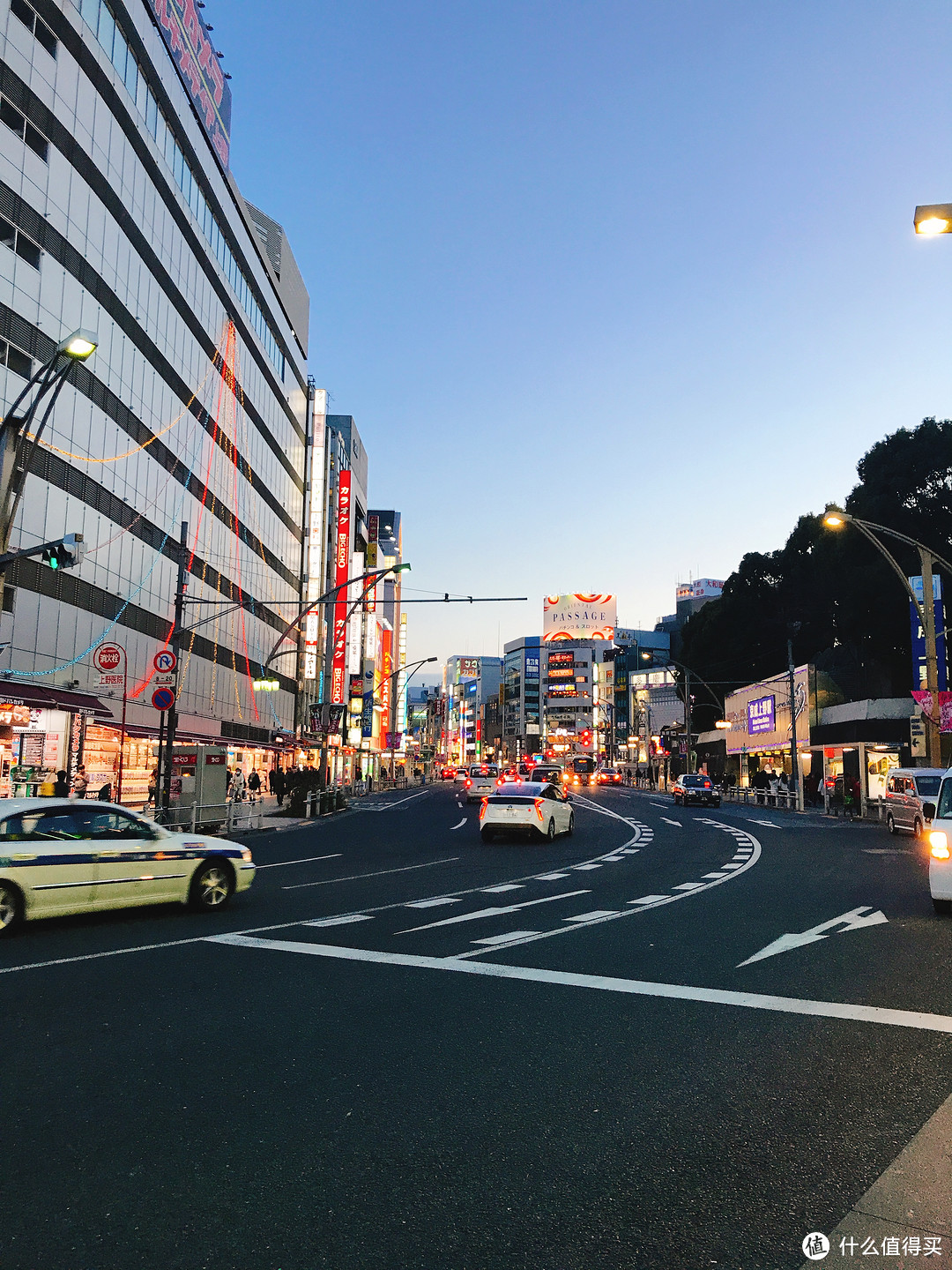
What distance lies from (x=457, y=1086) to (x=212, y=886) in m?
7.64

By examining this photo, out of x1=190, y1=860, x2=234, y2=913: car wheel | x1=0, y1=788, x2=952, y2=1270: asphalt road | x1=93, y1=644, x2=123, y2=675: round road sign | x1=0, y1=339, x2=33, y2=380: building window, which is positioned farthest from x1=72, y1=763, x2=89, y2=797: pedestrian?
x1=0, y1=788, x2=952, y2=1270: asphalt road

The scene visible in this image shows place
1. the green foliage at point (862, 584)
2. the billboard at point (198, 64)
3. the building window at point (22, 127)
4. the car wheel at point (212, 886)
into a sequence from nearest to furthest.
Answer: the car wheel at point (212, 886) < the building window at point (22, 127) < the billboard at point (198, 64) < the green foliage at point (862, 584)

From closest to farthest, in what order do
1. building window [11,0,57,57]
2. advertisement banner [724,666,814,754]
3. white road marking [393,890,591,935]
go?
white road marking [393,890,591,935] → building window [11,0,57,57] → advertisement banner [724,666,814,754]

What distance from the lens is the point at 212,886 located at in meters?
12.1

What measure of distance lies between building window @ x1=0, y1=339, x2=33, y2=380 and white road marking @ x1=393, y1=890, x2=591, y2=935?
25.2m

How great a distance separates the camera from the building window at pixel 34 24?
30.9 metres

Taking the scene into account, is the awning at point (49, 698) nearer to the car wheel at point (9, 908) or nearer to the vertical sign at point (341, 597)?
the car wheel at point (9, 908)

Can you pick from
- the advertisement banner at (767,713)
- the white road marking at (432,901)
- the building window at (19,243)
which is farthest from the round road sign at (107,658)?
the advertisement banner at (767,713)

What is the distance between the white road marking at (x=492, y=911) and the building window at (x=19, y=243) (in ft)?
88.5

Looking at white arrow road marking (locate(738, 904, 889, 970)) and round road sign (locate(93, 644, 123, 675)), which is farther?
round road sign (locate(93, 644, 123, 675))

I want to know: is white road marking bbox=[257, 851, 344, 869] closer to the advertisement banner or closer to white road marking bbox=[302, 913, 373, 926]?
white road marking bbox=[302, 913, 373, 926]

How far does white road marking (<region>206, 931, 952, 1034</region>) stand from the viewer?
22.0 feet

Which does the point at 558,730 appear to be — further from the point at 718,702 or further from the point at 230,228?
the point at 230,228

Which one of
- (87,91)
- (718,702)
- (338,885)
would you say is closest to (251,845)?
(338,885)
